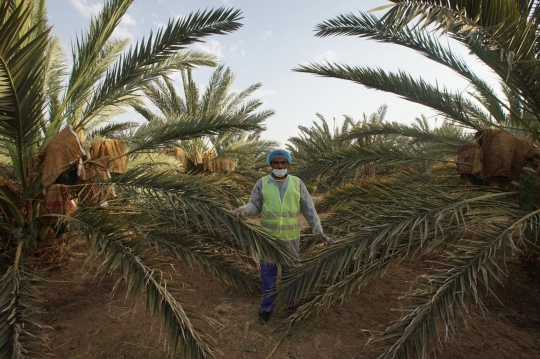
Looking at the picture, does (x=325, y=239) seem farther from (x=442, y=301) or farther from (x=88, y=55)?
(x=88, y=55)

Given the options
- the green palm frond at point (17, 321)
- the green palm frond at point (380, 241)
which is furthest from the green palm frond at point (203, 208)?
the green palm frond at point (17, 321)

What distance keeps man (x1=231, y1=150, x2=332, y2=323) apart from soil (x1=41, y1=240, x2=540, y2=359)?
0.39 m

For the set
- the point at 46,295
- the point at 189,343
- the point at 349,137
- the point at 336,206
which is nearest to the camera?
the point at 189,343

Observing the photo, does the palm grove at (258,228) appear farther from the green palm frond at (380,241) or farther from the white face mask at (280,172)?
the white face mask at (280,172)

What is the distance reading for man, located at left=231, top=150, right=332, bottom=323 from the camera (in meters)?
3.20

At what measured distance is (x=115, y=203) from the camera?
11.8 ft

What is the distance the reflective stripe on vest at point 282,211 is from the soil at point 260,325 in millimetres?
917

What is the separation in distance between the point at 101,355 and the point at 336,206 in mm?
3043

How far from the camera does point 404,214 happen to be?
257 cm

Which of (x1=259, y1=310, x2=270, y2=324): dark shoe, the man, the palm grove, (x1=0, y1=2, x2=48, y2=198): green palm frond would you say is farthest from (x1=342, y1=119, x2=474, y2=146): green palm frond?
(x1=0, y1=2, x2=48, y2=198): green palm frond

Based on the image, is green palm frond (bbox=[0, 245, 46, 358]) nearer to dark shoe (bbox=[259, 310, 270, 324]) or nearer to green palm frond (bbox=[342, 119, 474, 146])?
dark shoe (bbox=[259, 310, 270, 324])

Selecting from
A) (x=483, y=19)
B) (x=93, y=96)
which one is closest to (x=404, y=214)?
(x=483, y=19)

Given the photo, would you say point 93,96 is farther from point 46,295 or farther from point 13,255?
point 46,295

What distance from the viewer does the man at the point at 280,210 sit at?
320 cm
